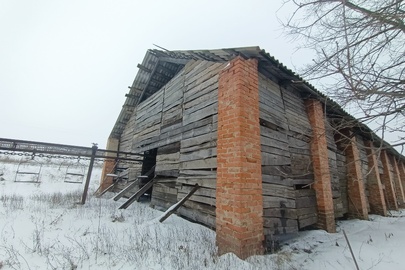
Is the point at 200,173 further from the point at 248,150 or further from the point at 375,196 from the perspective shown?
the point at 375,196

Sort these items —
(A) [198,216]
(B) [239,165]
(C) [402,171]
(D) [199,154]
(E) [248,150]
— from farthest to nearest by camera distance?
(C) [402,171] → (D) [199,154] → (A) [198,216] → (E) [248,150] → (B) [239,165]

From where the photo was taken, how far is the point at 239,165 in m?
3.69

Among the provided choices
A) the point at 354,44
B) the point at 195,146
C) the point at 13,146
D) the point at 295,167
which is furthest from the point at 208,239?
the point at 13,146

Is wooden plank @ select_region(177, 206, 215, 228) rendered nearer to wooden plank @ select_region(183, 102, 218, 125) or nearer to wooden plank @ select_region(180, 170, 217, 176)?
wooden plank @ select_region(180, 170, 217, 176)

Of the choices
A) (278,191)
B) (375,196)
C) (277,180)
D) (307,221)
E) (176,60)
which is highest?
(176,60)

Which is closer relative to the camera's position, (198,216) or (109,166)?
(198,216)

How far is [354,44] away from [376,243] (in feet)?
14.4

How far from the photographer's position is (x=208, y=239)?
4.03 m

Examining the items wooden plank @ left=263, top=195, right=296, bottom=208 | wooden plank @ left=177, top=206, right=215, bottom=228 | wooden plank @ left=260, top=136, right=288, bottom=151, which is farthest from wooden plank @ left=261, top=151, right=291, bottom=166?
wooden plank @ left=177, top=206, right=215, bottom=228

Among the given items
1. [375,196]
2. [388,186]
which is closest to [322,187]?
[375,196]

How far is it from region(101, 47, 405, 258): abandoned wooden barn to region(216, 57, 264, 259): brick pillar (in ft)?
0.06

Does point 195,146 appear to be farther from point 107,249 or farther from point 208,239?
point 107,249

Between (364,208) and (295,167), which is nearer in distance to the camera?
(295,167)

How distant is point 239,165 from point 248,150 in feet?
1.28
